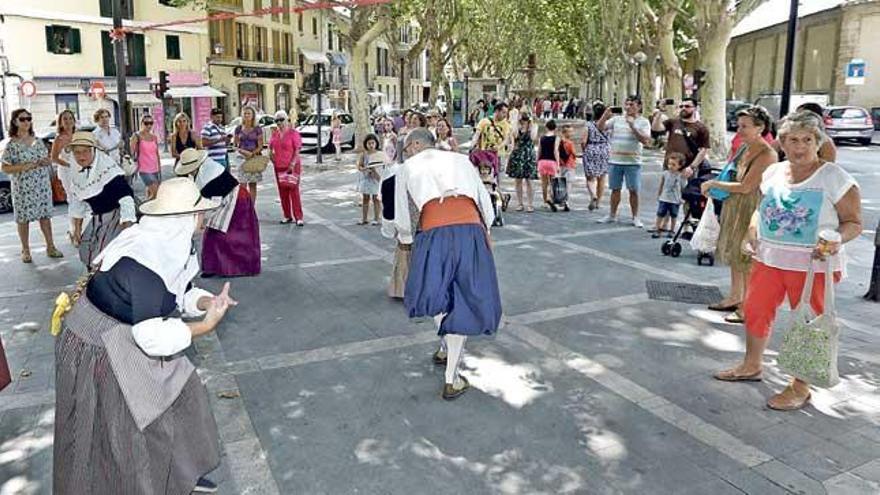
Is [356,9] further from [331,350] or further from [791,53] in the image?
[331,350]

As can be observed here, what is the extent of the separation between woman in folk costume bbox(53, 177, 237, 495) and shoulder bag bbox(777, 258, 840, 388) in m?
3.22

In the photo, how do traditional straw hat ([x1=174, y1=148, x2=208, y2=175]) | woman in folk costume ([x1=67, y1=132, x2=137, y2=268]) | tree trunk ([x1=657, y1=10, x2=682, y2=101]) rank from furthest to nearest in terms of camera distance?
tree trunk ([x1=657, y1=10, x2=682, y2=101])
traditional straw hat ([x1=174, y1=148, x2=208, y2=175])
woman in folk costume ([x1=67, y1=132, x2=137, y2=268])

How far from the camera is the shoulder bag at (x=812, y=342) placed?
4.11 metres

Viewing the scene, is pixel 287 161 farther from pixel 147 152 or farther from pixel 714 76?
pixel 714 76

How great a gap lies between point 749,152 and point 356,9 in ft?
53.7

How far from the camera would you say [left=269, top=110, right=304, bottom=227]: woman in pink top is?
418 inches

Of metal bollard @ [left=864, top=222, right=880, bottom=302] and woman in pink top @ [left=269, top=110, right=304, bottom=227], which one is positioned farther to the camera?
woman in pink top @ [left=269, top=110, right=304, bottom=227]

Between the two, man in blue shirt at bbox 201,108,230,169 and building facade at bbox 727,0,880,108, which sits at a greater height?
building facade at bbox 727,0,880,108

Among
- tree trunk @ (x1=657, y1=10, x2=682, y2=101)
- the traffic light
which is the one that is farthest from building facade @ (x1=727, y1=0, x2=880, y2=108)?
the traffic light

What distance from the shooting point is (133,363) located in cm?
278

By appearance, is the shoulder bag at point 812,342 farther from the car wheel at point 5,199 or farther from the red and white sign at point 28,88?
the red and white sign at point 28,88

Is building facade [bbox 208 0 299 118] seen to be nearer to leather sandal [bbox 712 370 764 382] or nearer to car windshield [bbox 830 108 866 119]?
car windshield [bbox 830 108 866 119]

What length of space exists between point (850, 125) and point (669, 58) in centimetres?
858

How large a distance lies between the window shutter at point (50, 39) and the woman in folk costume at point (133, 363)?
2898 centimetres
